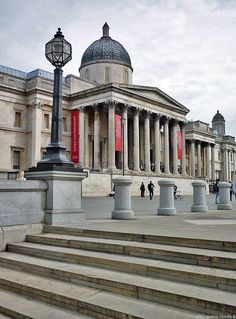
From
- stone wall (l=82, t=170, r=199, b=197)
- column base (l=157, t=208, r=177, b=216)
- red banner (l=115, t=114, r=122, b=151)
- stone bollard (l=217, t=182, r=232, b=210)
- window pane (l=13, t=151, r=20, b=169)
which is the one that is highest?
red banner (l=115, t=114, r=122, b=151)

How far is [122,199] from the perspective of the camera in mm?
11672

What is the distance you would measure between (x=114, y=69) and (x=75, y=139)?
597 inches

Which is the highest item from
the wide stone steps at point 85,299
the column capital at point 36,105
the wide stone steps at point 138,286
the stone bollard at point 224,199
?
the column capital at point 36,105

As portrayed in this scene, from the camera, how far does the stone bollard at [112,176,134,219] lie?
11.4 metres

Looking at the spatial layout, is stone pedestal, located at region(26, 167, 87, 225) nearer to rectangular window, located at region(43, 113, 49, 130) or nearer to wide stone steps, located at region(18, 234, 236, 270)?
wide stone steps, located at region(18, 234, 236, 270)

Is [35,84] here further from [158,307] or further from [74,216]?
[158,307]

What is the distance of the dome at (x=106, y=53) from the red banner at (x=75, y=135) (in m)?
13.3

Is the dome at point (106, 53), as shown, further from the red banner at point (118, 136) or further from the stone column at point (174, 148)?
the red banner at point (118, 136)

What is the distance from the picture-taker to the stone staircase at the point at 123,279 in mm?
4285

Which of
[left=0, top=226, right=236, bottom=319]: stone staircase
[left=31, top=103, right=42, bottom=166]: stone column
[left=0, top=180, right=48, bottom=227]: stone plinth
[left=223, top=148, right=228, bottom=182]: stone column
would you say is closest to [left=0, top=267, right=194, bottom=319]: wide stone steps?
[left=0, top=226, right=236, bottom=319]: stone staircase

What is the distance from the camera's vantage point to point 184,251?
5.55 meters

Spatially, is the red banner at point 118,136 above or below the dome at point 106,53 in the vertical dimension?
below

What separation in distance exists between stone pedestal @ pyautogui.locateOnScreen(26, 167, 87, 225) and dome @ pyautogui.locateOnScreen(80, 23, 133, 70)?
46191mm

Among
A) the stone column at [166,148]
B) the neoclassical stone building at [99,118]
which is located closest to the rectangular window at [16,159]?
the neoclassical stone building at [99,118]
